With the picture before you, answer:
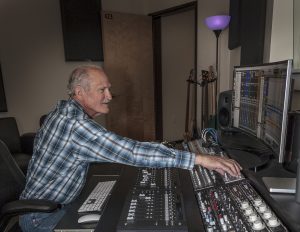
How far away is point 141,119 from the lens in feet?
A: 13.2

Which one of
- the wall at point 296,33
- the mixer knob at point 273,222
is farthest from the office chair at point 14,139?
the mixer knob at point 273,222

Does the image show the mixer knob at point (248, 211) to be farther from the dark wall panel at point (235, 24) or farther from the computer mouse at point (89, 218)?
the dark wall panel at point (235, 24)

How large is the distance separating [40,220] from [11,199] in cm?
22

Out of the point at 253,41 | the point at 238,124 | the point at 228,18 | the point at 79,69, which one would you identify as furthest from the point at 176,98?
the point at 79,69

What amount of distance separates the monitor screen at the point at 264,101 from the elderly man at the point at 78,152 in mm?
198

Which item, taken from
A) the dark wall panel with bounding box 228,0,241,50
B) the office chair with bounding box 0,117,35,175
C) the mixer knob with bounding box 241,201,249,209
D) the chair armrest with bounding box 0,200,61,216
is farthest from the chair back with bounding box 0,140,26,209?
the dark wall panel with bounding box 228,0,241,50

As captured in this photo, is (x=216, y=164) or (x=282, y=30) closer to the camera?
(x=216, y=164)

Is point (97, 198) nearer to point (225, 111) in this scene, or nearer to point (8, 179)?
point (8, 179)

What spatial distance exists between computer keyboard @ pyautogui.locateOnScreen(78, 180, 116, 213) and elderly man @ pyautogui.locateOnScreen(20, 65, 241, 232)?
0.32ft

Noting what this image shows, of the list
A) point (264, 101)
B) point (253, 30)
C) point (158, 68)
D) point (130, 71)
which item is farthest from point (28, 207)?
point (158, 68)

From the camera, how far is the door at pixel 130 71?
11.9 ft

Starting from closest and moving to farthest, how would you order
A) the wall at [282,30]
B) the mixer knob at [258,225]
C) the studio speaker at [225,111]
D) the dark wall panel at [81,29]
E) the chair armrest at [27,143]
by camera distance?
the mixer knob at [258,225] → the studio speaker at [225,111] → the wall at [282,30] → the chair armrest at [27,143] → the dark wall panel at [81,29]

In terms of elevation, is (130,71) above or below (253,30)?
below

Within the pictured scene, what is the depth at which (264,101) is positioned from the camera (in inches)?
43.4
